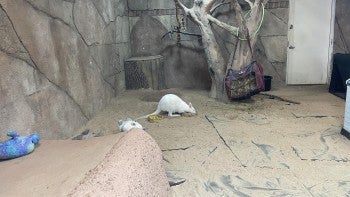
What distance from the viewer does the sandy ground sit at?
6.99 feet

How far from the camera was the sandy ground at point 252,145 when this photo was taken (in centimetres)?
213

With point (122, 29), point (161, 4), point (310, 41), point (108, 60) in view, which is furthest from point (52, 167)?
point (310, 41)

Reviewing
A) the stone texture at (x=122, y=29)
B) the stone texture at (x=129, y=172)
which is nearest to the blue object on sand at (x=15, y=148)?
the stone texture at (x=129, y=172)

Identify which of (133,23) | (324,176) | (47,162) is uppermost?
(133,23)

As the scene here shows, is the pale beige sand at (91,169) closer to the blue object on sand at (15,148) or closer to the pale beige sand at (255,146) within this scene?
the blue object on sand at (15,148)

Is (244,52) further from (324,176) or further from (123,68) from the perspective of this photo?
(324,176)

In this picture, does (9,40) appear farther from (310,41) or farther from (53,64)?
(310,41)

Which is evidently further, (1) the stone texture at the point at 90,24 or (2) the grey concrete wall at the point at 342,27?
(2) the grey concrete wall at the point at 342,27

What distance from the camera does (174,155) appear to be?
2648 millimetres

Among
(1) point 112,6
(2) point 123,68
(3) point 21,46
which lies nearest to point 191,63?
(2) point 123,68

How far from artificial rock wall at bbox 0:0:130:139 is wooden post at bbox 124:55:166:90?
73 centimetres

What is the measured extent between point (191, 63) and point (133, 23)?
4.37 ft

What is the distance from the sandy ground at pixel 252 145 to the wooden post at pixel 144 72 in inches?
31.6

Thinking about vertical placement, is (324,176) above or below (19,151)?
below
